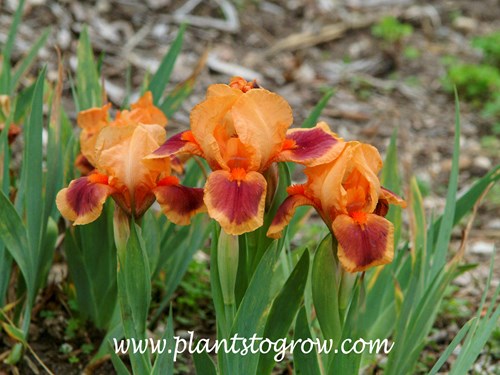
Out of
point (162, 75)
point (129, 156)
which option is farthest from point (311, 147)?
point (162, 75)

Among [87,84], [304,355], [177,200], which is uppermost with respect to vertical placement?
[177,200]

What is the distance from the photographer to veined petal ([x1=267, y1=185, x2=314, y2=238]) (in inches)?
55.2

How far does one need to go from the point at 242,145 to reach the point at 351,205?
0.22m

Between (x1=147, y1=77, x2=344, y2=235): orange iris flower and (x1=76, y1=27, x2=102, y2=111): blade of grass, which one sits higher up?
(x1=147, y1=77, x2=344, y2=235): orange iris flower

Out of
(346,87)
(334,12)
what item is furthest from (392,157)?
(334,12)

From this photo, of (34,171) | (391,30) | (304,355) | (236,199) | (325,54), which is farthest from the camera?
(325,54)

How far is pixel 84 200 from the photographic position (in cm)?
147

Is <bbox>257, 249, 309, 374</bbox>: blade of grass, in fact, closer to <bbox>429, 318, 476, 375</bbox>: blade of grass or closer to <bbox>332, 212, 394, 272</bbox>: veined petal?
<bbox>332, 212, 394, 272</bbox>: veined petal

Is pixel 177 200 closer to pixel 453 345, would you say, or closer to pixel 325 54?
pixel 453 345

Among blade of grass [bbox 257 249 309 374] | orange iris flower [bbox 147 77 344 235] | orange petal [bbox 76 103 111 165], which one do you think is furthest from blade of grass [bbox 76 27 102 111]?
blade of grass [bbox 257 249 309 374]

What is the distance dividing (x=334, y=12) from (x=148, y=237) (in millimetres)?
3240

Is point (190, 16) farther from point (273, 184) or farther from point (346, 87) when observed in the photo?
point (273, 184)

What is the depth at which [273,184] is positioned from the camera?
1479mm

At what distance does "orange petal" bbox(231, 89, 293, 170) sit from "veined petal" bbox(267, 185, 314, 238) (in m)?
0.08
